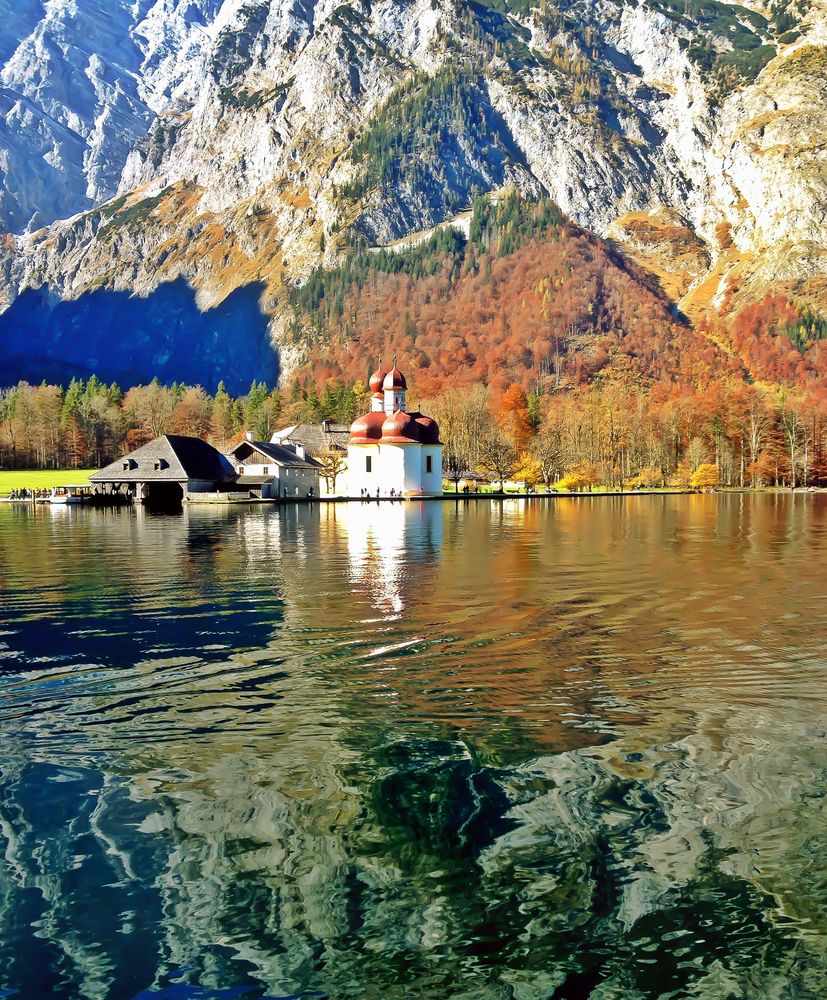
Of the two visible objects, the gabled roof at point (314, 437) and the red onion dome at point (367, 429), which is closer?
the red onion dome at point (367, 429)

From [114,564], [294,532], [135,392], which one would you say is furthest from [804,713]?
[135,392]

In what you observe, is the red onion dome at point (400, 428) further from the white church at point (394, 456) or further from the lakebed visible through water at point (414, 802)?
the lakebed visible through water at point (414, 802)

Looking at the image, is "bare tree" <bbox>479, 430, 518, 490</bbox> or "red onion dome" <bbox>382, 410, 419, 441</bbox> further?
"bare tree" <bbox>479, 430, 518, 490</bbox>

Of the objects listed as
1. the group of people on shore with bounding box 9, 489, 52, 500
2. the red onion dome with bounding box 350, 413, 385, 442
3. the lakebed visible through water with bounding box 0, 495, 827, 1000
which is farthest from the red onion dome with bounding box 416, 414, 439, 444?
the lakebed visible through water with bounding box 0, 495, 827, 1000

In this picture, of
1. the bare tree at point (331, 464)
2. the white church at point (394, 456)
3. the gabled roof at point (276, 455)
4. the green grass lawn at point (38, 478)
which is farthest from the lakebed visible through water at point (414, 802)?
the green grass lawn at point (38, 478)

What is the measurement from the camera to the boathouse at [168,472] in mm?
91250

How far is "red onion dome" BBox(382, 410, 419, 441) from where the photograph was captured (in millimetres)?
100562

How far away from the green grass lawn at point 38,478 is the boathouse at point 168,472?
65.8 feet

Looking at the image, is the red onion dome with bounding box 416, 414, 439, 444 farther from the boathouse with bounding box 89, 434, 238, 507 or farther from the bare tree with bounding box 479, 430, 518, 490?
the boathouse with bounding box 89, 434, 238, 507

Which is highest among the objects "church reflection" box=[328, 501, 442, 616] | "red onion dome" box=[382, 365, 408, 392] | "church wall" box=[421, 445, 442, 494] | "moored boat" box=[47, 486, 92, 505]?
"red onion dome" box=[382, 365, 408, 392]

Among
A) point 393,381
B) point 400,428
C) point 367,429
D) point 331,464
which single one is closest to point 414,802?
point 400,428

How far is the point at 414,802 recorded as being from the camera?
9.96m

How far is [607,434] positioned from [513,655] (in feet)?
425

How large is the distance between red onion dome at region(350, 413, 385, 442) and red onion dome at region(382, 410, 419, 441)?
2142mm
